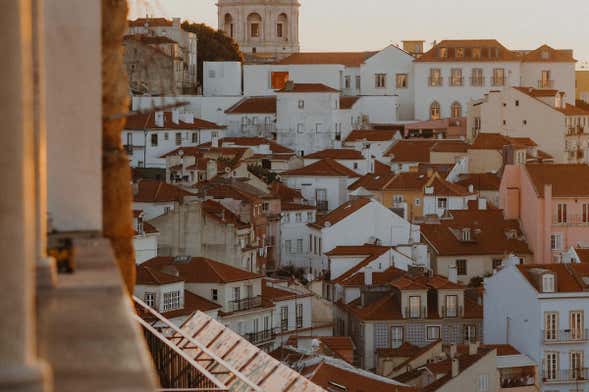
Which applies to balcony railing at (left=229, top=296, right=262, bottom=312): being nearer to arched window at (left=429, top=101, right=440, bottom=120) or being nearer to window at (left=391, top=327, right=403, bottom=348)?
window at (left=391, top=327, right=403, bottom=348)

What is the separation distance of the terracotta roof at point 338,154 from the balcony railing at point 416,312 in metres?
26.2

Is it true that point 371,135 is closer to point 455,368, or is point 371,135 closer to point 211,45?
point 211,45

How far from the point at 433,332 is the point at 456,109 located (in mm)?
40102

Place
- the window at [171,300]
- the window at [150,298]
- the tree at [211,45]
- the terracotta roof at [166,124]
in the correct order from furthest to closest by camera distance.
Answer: the tree at [211,45], the terracotta roof at [166,124], the window at [171,300], the window at [150,298]

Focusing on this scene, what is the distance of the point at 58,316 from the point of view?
447cm

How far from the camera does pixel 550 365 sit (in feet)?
141

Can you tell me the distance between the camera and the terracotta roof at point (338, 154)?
7219 cm

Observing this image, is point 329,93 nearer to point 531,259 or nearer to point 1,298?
point 531,259

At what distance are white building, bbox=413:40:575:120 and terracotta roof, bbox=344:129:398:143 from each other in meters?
7.45

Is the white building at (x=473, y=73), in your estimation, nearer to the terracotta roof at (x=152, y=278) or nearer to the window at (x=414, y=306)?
the window at (x=414, y=306)

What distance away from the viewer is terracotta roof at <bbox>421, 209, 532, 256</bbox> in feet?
186

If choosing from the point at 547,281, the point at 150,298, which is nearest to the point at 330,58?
the point at 547,281

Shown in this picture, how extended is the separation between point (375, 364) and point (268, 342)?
228 centimetres

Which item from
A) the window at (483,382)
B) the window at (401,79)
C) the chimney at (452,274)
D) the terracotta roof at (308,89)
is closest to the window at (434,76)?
the window at (401,79)
